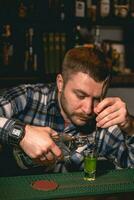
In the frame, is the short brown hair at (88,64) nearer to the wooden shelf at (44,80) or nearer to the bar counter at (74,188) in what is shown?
the bar counter at (74,188)

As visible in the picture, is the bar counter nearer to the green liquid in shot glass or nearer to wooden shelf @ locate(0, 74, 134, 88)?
the green liquid in shot glass

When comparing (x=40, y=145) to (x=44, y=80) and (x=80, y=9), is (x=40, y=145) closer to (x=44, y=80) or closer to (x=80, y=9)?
(x=44, y=80)

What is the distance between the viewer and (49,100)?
220cm

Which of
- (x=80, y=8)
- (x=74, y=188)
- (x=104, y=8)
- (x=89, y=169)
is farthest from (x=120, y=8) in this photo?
(x=74, y=188)

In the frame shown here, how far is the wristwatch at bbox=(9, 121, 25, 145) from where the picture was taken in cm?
160

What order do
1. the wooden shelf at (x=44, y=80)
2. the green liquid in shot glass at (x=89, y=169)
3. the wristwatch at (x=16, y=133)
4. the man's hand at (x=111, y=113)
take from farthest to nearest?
the wooden shelf at (x=44, y=80), the man's hand at (x=111, y=113), the wristwatch at (x=16, y=133), the green liquid in shot glass at (x=89, y=169)

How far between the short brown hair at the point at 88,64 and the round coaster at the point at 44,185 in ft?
2.45

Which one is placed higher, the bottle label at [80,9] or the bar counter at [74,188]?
the bottle label at [80,9]

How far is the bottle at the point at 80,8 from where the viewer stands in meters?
3.45

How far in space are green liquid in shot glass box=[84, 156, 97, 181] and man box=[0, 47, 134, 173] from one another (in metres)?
0.19

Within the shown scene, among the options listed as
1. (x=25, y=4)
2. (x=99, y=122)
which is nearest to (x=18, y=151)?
(x=99, y=122)

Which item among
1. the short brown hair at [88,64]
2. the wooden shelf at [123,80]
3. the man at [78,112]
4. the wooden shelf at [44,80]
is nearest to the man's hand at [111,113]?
the man at [78,112]

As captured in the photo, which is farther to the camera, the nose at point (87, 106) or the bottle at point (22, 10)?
the bottle at point (22, 10)

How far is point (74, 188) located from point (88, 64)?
0.82 m
